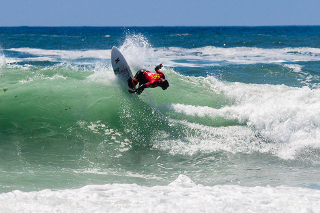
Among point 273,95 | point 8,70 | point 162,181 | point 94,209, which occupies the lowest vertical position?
point 162,181

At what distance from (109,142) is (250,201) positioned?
11.4ft

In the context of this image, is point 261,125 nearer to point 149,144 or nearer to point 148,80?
point 149,144

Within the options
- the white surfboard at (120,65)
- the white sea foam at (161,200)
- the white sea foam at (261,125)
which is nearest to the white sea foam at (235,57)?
the white sea foam at (261,125)

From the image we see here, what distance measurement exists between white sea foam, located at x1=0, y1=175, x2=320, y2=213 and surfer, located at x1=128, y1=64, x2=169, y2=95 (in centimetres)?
302

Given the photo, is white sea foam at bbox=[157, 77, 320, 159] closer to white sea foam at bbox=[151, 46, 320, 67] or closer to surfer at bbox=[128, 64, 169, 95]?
surfer at bbox=[128, 64, 169, 95]

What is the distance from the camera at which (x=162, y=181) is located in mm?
4848

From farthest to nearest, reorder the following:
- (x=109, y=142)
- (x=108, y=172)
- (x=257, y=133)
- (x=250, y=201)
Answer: (x=257, y=133), (x=109, y=142), (x=108, y=172), (x=250, y=201)

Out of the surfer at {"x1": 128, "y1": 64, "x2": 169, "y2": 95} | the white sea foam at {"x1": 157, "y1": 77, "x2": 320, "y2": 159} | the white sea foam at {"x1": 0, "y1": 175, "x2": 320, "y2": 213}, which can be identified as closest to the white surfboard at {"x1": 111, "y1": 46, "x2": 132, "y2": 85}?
the surfer at {"x1": 128, "y1": 64, "x2": 169, "y2": 95}

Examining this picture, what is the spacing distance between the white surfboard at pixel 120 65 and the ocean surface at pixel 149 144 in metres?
0.32

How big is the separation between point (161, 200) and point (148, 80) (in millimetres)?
3780

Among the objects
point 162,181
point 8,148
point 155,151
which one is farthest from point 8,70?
point 162,181

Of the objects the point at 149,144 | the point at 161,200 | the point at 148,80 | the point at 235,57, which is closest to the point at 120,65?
the point at 148,80

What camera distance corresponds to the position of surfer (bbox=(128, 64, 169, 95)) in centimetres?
663

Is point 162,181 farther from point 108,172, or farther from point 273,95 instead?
point 273,95
